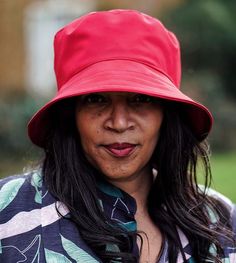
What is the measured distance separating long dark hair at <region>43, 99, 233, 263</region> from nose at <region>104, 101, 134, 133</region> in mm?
168

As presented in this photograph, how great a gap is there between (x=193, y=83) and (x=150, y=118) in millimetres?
12072

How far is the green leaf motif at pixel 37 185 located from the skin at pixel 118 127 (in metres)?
0.20

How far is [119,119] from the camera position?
2576 mm

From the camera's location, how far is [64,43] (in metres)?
2.65

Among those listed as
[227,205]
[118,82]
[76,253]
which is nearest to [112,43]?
[118,82]

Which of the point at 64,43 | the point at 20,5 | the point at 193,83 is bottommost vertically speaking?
the point at 193,83

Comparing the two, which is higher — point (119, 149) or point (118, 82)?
point (118, 82)

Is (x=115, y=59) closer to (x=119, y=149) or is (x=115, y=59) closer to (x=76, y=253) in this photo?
(x=119, y=149)

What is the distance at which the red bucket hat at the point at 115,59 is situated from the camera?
8.25 feet

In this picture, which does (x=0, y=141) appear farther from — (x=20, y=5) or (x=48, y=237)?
(x=48, y=237)

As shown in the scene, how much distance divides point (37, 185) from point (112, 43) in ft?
1.87

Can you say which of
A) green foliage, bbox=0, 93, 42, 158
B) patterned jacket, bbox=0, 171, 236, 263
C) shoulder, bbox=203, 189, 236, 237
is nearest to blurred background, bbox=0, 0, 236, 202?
green foliage, bbox=0, 93, 42, 158

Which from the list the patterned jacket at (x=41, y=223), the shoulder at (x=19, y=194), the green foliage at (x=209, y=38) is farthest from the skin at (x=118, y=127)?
the green foliage at (x=209, y=38)

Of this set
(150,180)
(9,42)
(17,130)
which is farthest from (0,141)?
(150,180)
